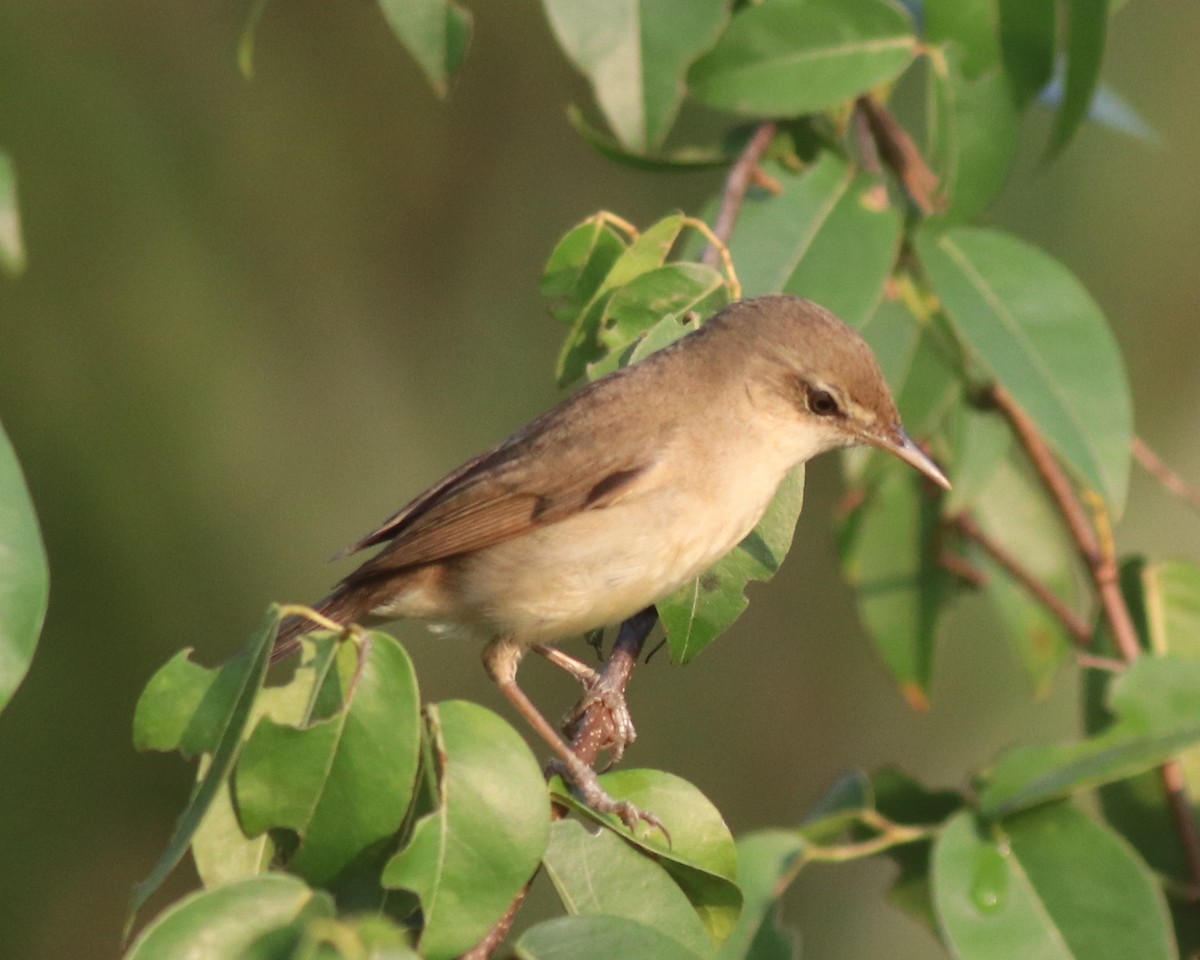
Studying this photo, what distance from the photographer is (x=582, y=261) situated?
3279 millimetres

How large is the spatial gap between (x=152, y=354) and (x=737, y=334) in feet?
11.4

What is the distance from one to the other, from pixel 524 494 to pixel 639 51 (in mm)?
978

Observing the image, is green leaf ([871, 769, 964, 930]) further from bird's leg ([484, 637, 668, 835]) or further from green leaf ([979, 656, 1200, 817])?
bird's leg ([484, 637, 668, 835])

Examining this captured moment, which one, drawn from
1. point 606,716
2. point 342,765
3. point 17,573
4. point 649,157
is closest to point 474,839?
point 342,765

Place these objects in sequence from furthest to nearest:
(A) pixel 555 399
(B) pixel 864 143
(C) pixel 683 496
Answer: (A) pixel 555 399, (B) pixel 864 143, (C) pixel 683 496

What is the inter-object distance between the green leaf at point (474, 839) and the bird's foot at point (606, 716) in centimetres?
88

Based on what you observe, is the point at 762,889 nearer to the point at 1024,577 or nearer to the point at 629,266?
the point at 629,266

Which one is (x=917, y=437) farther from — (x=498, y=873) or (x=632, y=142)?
(x=498, y=873)

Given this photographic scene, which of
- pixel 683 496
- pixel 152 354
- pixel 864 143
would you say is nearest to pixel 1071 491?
pixel 864 143

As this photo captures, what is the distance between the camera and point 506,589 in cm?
340

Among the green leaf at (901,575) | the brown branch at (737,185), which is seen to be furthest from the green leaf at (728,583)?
the green leaf at (901,575)

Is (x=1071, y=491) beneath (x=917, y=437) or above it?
beneath

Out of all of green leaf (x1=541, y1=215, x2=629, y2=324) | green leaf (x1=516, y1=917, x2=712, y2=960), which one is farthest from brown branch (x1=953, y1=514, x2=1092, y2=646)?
green leaf (x1=516, y1=917, x2=712, y2=960)

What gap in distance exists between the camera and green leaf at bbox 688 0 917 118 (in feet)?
11.3
